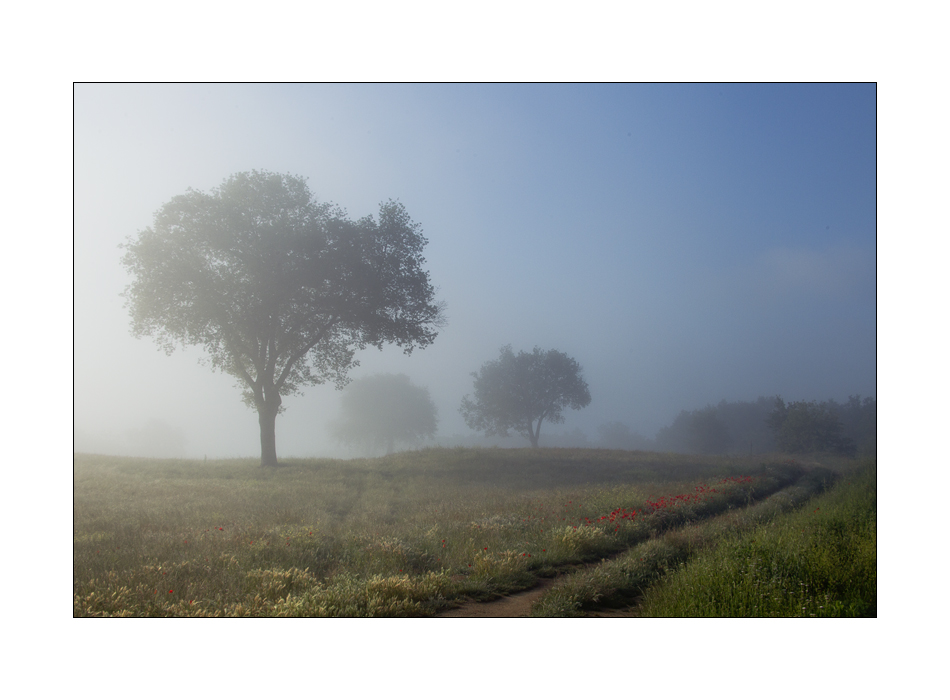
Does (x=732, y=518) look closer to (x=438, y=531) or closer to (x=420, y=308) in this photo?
(x=438, y=531)

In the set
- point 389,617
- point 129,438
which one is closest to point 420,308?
point 389,617

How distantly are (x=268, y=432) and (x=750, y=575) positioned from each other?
63.6 ft

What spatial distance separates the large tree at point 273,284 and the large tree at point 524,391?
26.2m

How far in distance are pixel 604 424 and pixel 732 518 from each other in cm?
4655

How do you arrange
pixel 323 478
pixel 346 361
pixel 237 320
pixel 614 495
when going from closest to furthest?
pixel 614 495, pixel 323 478, pixel 237 320, pixel 346 361

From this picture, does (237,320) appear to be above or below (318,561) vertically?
above

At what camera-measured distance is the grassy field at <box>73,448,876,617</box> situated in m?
6.94

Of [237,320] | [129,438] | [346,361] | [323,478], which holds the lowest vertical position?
[129,438]

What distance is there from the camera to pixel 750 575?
691 centimetres

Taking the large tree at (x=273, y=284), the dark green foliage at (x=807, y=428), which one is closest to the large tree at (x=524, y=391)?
the dark green foliage at (x=807, y=428)

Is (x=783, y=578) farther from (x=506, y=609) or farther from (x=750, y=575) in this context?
(x=506, y=609)

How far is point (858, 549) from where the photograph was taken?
792 centimetres

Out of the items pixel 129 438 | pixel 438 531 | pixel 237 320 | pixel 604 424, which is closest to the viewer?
pixel 438 531

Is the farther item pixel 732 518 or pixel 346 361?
pixel 346 361
